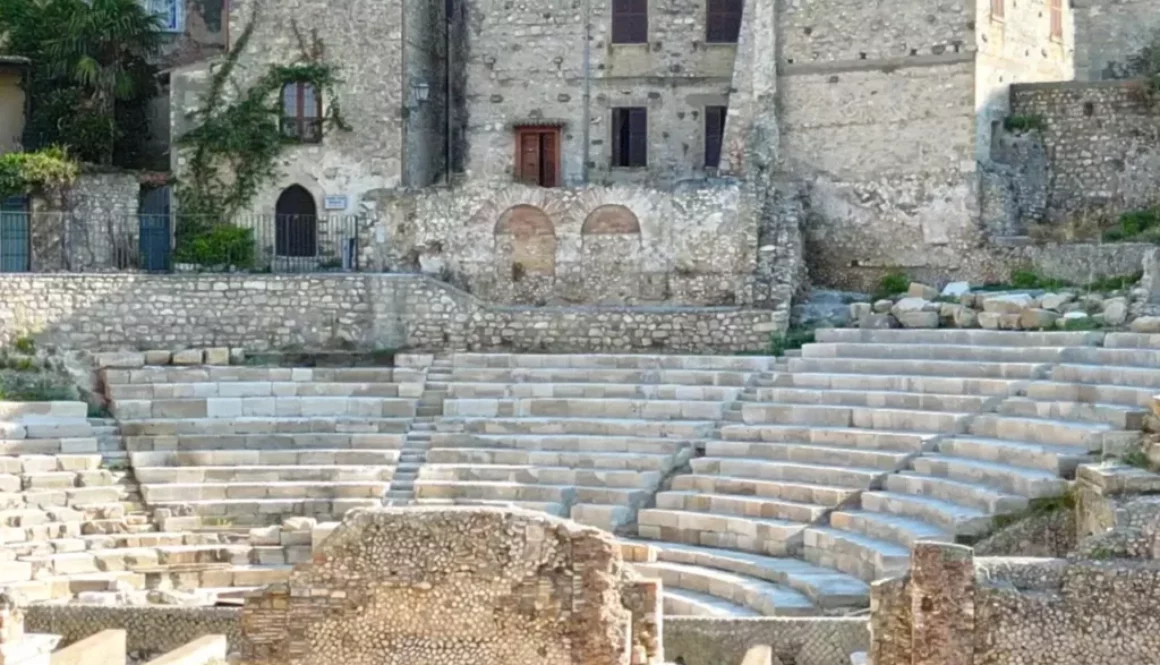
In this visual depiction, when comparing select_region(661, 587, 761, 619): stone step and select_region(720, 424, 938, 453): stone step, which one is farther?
select_region(720, 424, 938, 453): stone step

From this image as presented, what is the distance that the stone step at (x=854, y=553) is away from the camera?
17.6 metres

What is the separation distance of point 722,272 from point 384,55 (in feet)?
24.8

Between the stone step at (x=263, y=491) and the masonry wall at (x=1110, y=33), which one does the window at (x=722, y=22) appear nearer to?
the masonry wall at (x=1110, y=33)

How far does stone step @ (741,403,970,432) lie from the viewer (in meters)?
20.8

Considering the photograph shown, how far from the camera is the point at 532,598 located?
14211mm

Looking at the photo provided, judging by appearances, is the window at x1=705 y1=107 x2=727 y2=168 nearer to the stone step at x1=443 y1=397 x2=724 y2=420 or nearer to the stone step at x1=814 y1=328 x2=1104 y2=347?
the stone step at x1=814 y1=328 x2=1104 y2=347

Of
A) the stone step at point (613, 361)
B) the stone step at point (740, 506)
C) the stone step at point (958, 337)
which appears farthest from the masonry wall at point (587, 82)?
the stone step at point (740, 506)

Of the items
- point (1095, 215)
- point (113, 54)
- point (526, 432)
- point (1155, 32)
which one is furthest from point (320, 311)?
point (1155, 32)

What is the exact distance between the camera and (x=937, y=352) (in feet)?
75.2

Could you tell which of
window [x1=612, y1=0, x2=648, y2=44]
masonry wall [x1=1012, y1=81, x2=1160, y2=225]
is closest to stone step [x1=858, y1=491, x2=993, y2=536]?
masonry wall [x1=1012, y1=81, x2=1160, y2=225]

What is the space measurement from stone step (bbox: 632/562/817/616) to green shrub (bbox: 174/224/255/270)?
1193 centimetres

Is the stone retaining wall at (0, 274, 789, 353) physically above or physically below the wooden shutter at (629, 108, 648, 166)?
below

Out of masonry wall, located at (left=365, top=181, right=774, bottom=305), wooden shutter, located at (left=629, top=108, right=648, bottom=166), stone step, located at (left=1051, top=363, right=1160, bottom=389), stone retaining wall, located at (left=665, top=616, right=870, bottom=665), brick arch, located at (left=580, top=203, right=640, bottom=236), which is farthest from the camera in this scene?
wooden shutter, located at (left=629, top=108, right=648, bottom=166)

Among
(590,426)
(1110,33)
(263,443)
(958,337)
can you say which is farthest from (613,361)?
(1110,33)
